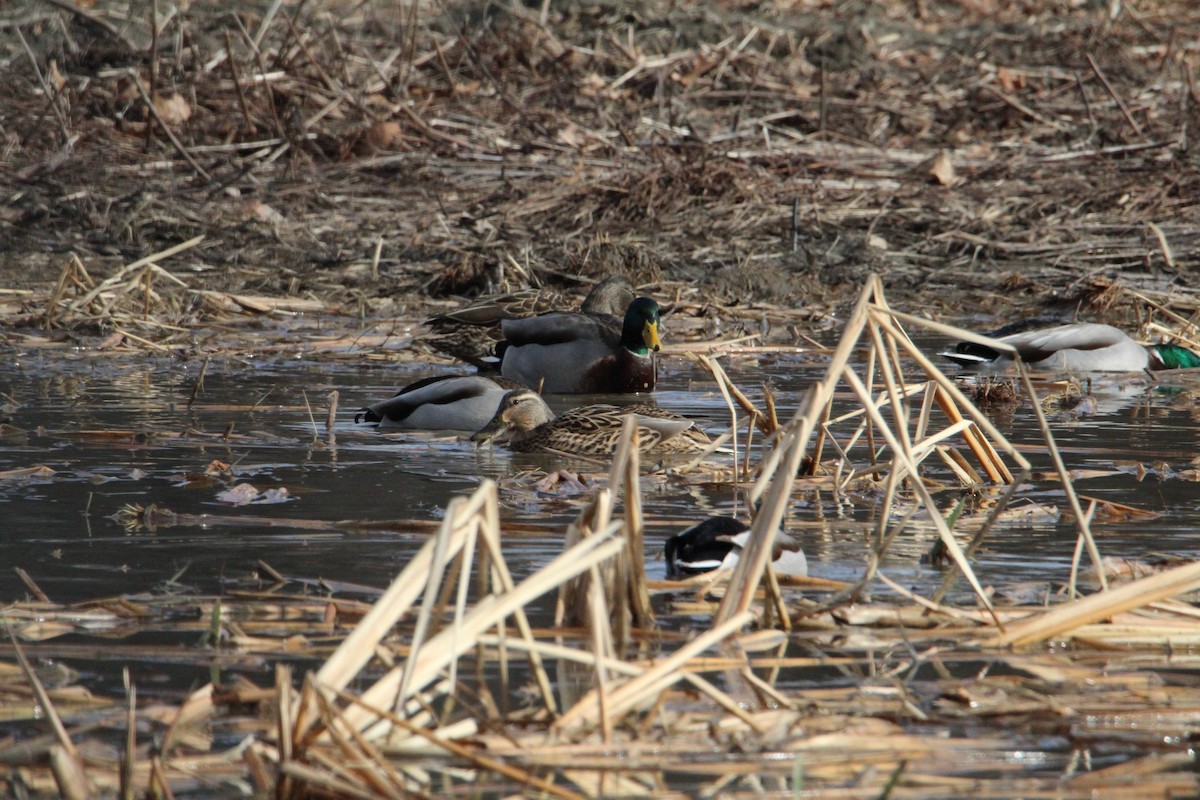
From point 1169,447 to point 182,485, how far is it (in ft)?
12.3

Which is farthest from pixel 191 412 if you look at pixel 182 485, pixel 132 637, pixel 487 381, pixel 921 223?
pixel 921 223

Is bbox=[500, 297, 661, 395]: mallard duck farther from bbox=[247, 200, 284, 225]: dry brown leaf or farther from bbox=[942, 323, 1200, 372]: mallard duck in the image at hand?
bbox=[247, 200, 284, 225]: dry brown leaf

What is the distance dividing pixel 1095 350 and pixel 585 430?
3592 mm

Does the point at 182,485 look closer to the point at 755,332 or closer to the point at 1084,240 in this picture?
the point at 755,332

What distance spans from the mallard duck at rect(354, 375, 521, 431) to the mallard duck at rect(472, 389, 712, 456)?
1.20ft

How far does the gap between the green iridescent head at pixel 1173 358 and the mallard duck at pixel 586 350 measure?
2.69 meters

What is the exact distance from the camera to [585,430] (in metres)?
7.09

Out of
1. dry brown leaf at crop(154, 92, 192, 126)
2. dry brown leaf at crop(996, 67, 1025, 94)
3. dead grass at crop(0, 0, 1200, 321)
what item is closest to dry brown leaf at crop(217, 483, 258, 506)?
dead grass at crop(0, 0, 1200, 321)

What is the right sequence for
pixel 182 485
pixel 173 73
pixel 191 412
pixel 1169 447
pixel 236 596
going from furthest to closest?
pixel 173 73
pixel 191 412
pixel 1169 447
pixel 182 485
pixel 236 596

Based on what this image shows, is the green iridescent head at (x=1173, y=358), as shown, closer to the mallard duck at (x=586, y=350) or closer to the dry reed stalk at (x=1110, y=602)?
the mallard duck at (x=586, y=350)

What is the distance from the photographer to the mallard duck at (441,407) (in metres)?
7.66

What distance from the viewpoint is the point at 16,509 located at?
17.7 ft

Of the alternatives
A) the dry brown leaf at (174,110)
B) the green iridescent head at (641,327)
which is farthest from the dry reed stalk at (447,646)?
the dry brown leaf at (174,110)

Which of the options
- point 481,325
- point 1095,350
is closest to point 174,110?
point 481,325
